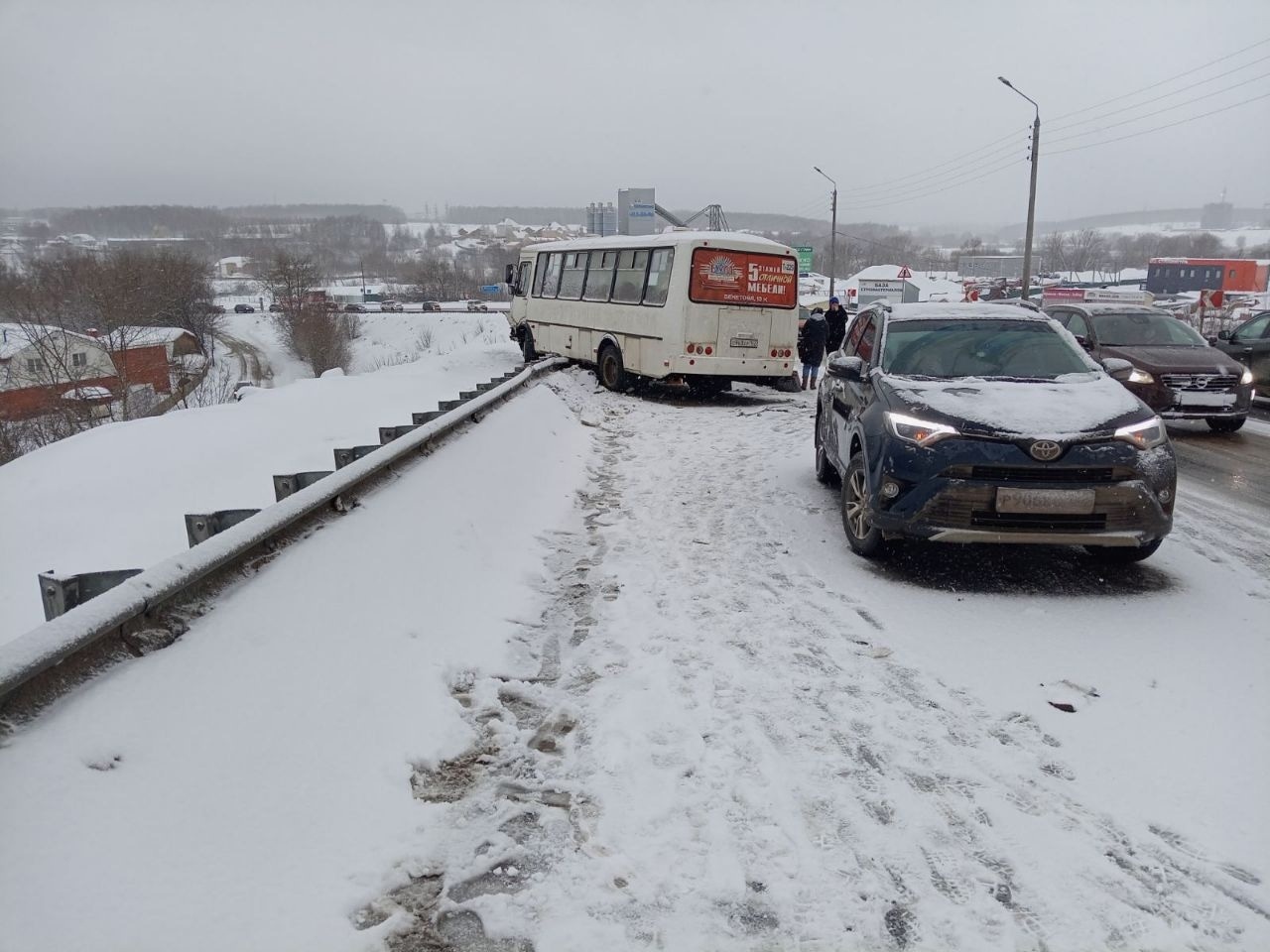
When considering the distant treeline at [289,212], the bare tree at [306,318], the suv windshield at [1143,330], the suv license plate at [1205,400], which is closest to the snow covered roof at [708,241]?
Result: the suv windshield at [1143,330]

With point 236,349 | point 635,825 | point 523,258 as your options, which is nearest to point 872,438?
point 635,825

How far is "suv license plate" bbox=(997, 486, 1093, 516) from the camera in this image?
5.14m

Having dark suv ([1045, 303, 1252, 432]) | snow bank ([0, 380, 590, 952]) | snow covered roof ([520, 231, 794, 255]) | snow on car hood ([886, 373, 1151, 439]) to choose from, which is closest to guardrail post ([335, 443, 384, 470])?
snow bank ([0, 380, 590, 952])

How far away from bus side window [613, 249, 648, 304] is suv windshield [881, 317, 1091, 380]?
9306 mm

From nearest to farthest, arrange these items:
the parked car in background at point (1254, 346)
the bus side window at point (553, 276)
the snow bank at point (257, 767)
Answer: the snow bank at point (257, 767), the parked car in background at point (1254, 346), the bus side window at point (553, 276)

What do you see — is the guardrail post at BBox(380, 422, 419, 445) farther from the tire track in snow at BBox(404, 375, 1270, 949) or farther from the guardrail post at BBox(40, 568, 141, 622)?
the guardrail post at BBox(40, 568, 141, 622)

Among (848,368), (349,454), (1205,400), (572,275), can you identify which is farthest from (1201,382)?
(572,275)

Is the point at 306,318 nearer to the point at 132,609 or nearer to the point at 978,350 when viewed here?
the point at 978,350

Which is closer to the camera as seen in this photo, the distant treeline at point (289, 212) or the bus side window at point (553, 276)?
the bus side window at point (553, 276)

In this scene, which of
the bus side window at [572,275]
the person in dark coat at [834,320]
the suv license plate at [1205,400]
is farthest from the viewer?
the bus side window at [572,275]

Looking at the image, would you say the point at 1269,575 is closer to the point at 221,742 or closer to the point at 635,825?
the point at 635,825

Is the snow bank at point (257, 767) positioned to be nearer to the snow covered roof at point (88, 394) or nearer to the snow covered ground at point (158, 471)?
the snow covered ground at point (158, 471)

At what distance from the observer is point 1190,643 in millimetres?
4539

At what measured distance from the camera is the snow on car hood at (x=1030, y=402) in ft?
17.4
